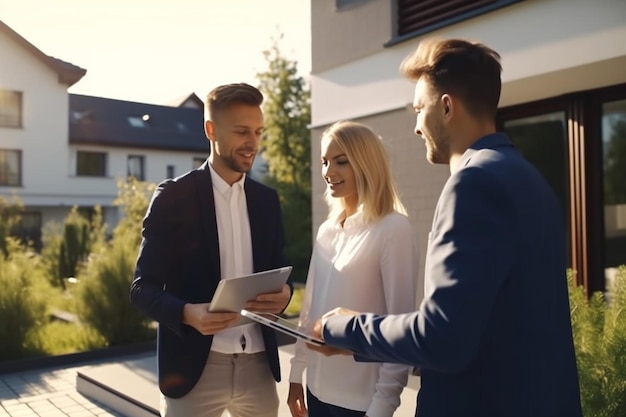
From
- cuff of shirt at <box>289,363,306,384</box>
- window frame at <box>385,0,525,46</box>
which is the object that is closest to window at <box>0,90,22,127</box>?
window frame at <box>385,0,525,46</box>

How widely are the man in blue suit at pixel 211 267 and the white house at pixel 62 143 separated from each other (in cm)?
2740

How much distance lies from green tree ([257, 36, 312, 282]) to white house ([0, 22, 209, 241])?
13.5m

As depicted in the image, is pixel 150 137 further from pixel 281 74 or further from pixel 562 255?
pixel 562 255

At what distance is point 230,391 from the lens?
98.7 inches

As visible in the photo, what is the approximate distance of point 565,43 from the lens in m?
5.06

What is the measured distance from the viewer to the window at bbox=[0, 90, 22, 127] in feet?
94.8

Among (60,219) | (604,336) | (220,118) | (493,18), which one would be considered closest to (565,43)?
(493,18)

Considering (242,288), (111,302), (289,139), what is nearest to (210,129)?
(242,288)

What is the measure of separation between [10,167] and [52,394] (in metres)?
26.5

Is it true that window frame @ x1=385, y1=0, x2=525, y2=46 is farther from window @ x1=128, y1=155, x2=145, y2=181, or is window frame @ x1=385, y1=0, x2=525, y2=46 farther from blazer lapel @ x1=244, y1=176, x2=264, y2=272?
window @ x1=128, y1=155, x2=145, y2=181

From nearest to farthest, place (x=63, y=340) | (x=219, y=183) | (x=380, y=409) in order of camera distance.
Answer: (x=380, y=409) < (x=219, y=183) < (x=63, y=340)

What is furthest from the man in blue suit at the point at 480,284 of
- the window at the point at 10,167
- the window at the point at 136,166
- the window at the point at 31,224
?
the window at the point at 136,166

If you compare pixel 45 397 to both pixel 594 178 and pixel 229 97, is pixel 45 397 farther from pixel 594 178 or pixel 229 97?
pixel 594 178

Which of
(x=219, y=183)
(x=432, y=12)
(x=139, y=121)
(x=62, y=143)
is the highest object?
(x=139, y=121)
